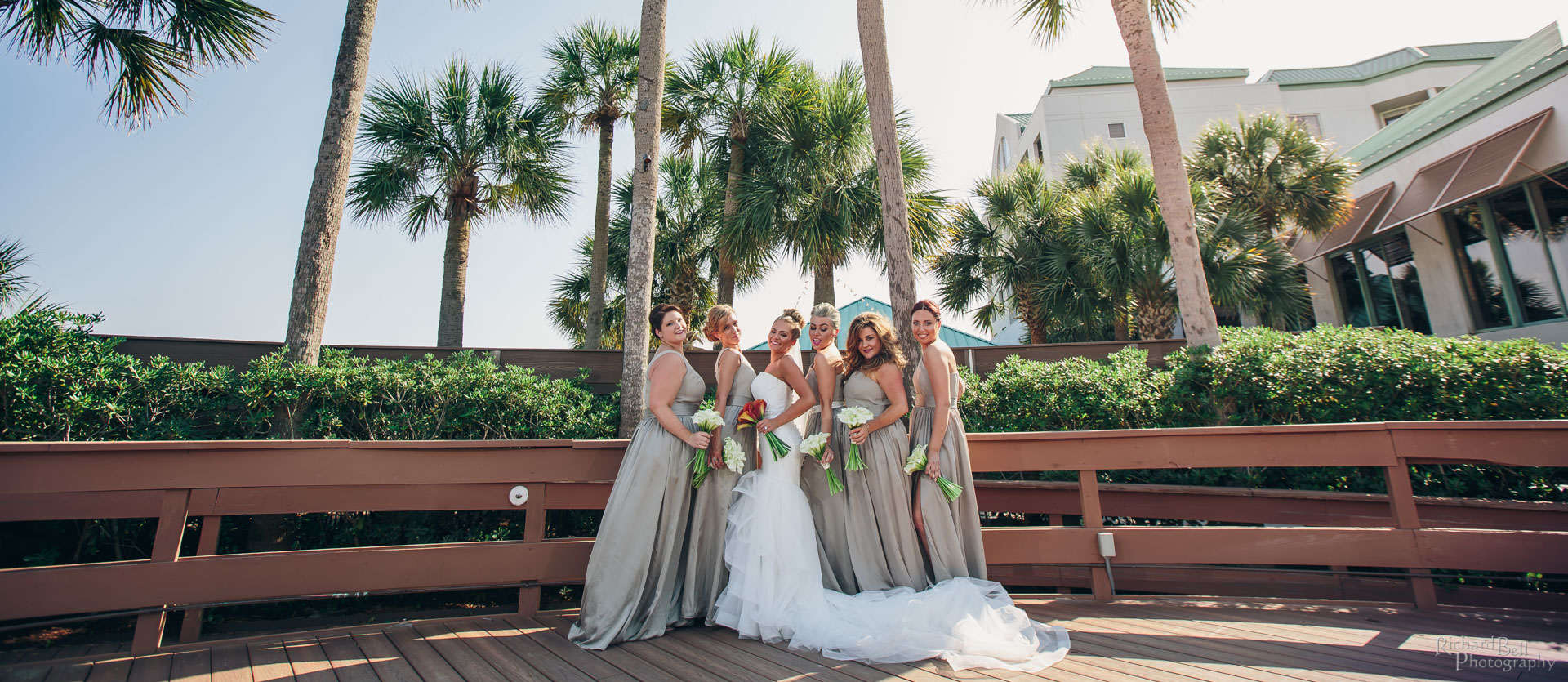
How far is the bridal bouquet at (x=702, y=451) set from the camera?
3.21 metres

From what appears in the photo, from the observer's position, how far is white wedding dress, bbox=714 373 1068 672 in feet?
8.82

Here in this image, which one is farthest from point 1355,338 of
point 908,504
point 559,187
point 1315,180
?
point 559,187

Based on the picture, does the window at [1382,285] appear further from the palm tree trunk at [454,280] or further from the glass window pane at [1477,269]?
the palm tree trunk at [454,280]

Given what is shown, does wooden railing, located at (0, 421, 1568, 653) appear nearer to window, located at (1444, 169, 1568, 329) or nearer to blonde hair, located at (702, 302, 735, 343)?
blonde hair, located at (702, 302, 735, 343)

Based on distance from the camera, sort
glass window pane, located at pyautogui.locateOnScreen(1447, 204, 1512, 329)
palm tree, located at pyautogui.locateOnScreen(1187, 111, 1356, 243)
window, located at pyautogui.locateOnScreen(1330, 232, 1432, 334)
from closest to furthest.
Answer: glass window pane, located at pyautogui.locateOnScreen(1447, 204, 1512, 329), window, located at pyautogui.locateOnScreen(1330, 232, 1432, 334), palm tree, located at pyautogui.locateOnScreen(1187, 111, 1356, 243)

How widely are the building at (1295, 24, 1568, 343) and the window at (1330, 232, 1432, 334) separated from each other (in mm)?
18

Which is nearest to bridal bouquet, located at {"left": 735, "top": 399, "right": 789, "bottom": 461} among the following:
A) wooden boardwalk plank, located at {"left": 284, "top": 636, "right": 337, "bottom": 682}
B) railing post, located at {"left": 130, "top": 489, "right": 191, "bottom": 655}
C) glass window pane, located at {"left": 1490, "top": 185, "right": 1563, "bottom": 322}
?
wooden boardwalk plank, located at {"left": 284, "top": 636, "right": 337, "bottom": 682}

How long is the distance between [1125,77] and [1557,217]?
15797 millimetres

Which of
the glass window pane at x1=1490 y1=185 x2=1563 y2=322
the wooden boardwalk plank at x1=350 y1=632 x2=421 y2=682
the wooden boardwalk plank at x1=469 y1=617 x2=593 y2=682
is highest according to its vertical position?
the glass window pane at x1=1490 y1=185 x2=1563 y2=322

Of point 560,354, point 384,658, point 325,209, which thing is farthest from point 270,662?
point 560,354

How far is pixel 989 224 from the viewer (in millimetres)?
13609

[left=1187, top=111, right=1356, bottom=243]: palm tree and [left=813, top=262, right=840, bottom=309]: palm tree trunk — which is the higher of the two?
[left=1187, top=111, right=1356, bottom=243]: palm tree

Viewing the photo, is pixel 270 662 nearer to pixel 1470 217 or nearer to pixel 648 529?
pixel 648 529

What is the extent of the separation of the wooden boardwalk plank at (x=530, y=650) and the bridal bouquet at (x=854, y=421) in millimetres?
1588
